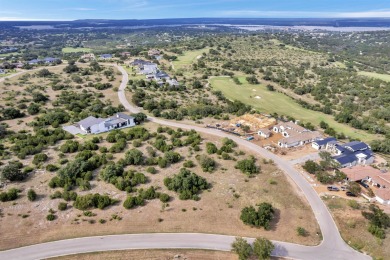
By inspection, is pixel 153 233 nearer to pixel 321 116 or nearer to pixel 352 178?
pixel 352 178

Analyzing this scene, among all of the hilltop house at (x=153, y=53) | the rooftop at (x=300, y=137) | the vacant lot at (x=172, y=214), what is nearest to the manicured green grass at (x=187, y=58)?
the hilltop house at (x=153, y=53)

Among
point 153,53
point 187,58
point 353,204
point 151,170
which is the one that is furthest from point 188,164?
point 153,53

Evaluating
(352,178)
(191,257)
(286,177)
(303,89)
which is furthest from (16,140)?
(303,89)

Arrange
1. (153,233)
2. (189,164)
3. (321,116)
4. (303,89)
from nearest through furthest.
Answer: (153,233) → (189,164) → (321,116) → (303,89)

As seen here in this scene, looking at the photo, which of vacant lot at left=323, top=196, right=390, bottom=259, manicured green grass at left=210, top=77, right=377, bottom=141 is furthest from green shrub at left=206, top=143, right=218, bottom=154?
manicured green grass at left=210, top=77, right=377, bottom=141

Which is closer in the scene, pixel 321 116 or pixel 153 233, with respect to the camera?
pixel 153 233

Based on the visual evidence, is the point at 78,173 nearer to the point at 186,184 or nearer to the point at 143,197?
the point at 143,197
